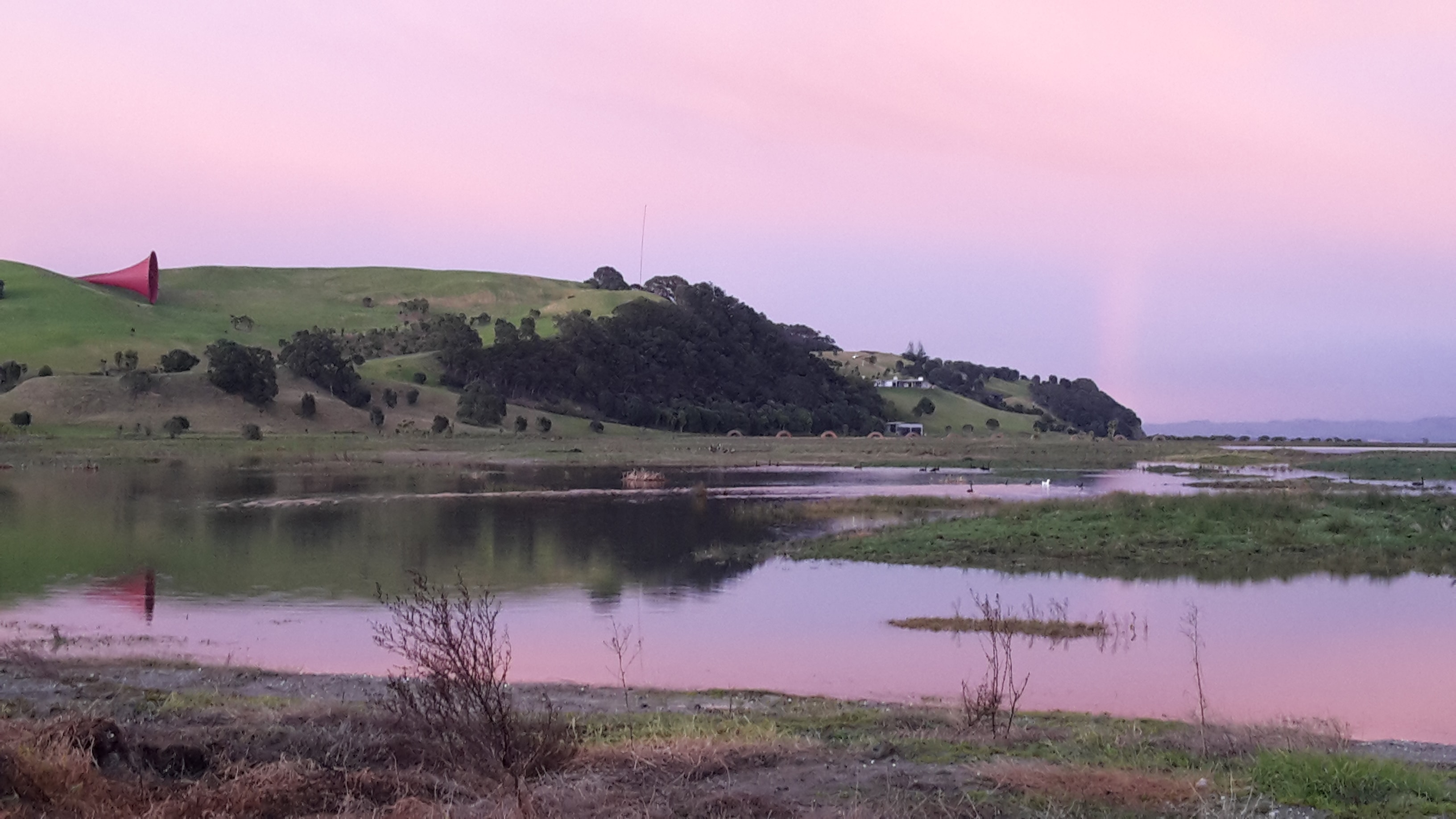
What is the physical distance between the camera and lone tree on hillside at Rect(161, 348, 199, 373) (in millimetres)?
99125

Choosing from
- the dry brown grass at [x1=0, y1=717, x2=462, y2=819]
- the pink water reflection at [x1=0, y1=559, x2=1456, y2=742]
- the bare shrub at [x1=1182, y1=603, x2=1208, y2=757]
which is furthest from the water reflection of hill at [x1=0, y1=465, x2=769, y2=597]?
the bare shrub at [x1=1182, y1=603, x2=1208, y2=757]

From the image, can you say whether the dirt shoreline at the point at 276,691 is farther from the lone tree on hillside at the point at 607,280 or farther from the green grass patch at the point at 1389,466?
the lone tree on hillside at the point at 607,280

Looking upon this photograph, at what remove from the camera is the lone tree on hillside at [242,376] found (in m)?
88.4

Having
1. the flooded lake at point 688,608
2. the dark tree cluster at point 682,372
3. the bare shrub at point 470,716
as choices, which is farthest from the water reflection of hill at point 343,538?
the dark tree cluster at point 682,372

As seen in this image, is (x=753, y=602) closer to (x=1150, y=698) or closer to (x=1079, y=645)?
(x=1079, y=645)

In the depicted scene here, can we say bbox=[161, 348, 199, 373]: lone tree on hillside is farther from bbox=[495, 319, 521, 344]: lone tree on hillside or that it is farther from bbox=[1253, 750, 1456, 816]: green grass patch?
bbox=[1253, 750, 1456, 816]: green grass patch

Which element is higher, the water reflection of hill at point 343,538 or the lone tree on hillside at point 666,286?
the lone tree on hillside at point 666,286

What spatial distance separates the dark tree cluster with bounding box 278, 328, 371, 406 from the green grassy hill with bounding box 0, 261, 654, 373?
62.5 ft

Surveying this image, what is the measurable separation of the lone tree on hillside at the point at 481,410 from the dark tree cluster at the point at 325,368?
7.29m

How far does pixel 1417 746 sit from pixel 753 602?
12.2m

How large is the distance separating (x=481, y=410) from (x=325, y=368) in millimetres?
12375

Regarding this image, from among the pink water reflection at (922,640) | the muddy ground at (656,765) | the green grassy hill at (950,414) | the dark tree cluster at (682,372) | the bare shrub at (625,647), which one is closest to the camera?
the muddy ground at (656,765)

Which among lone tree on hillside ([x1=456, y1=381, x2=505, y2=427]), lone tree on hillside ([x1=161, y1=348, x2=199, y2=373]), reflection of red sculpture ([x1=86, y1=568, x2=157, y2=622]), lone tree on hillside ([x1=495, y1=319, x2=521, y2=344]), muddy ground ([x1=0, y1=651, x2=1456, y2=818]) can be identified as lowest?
reflection of red sculpture ([x1=86, y1=568, x2=157, y2=622])

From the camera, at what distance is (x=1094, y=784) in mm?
8562
